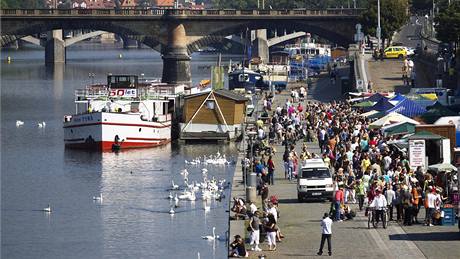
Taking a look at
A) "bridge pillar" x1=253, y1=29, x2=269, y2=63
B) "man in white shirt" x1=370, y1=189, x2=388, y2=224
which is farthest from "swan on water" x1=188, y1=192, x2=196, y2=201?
"bridge pillar" x1=253, y1=29, x2=269, y2=63

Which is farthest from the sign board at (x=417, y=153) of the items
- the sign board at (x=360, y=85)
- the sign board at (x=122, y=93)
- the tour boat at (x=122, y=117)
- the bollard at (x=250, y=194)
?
the sign board at (x=360, y=85)

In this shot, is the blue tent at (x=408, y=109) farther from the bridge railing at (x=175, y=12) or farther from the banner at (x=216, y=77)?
the bridge railing at (x=175, y=12)

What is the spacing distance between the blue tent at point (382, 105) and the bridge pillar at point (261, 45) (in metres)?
107

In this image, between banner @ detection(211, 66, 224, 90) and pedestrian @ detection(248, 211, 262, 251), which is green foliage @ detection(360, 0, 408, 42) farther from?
pedestrian @ detection(248, 211, 262, 251)

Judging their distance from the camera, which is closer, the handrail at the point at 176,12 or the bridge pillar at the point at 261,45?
the handrail at the point at 176,12

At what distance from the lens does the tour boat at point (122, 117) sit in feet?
278

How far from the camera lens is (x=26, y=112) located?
110625 mm

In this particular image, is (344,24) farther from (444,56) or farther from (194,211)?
(194,211)

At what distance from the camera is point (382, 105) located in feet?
245

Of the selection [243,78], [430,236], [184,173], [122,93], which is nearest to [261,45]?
[243,78]

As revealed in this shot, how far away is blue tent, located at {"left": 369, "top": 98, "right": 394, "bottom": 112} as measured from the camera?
7400 centimetres

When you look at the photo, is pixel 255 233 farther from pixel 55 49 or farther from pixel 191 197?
pixel 55 49

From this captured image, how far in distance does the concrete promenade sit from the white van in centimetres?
37

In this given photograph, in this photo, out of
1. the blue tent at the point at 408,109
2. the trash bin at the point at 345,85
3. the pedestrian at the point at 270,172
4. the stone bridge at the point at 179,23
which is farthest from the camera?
the stone bridge at the point at 179,23
